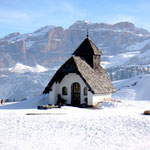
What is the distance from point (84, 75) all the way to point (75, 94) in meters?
3.39

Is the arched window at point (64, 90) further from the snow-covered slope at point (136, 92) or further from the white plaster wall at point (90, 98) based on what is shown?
the snow-covered slope at point (136, 92)

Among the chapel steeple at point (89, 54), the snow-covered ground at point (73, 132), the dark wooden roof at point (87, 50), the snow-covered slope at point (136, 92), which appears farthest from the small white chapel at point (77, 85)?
the snow-covered slope at point (136, 92)

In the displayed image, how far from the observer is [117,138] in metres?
18.3

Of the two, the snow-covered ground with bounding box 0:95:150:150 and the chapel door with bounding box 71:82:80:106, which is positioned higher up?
the chapel door with bounding box 71:82:80:106

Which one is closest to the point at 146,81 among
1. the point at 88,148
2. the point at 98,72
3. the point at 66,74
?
the point at 98,72

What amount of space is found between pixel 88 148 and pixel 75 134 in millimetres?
2922

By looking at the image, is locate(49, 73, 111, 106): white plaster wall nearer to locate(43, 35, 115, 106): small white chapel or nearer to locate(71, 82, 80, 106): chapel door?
locate(43, 35, 115, 106): small white chapel

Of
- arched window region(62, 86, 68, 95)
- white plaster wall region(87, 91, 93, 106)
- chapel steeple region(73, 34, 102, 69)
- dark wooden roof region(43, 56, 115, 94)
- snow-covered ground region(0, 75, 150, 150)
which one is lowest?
snow-covered ground region(0, 75, 150, 150)

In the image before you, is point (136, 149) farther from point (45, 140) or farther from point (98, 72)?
point (98, 72)

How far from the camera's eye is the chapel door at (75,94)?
36.8m

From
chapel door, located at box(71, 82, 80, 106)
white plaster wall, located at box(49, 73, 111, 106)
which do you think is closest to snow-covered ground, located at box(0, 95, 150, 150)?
white plaster wall, located at box(49, 73, 111, 106)

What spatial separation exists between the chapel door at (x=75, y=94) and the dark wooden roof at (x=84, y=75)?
6.65 ft

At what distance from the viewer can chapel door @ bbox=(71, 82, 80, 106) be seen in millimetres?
36781

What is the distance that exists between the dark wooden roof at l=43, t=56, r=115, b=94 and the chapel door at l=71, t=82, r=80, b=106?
2.03 m
